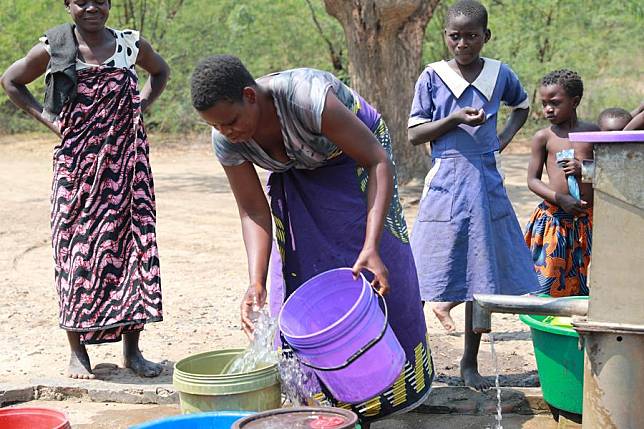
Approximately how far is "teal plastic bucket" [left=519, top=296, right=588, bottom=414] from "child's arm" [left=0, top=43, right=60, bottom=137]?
217 centimetres

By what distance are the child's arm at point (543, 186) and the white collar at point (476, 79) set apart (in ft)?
1.61

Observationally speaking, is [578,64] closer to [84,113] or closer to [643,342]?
[84,113]

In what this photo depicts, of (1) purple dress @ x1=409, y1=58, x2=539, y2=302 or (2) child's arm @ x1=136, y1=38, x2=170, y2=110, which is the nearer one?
(1) purple dress @ x1=409, y1=58, x2=539, y2=302

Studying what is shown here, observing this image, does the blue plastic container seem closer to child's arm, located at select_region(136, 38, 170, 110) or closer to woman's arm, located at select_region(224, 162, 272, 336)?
woman's arm, located at select_region(224, 162, 272, 336)

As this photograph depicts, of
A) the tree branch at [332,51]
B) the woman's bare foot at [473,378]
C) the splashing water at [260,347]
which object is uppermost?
the tree branch at [332,51]

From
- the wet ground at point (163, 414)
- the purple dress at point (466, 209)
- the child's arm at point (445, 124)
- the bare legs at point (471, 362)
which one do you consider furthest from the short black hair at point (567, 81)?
the wet ground at point (163, 414)

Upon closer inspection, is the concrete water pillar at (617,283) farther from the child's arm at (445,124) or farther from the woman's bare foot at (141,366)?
the woman's bare foot at (141,366)

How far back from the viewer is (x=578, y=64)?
1300 centimetres

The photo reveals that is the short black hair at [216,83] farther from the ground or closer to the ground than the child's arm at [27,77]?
closer to the ground

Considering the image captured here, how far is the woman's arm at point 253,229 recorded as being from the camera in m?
3.12

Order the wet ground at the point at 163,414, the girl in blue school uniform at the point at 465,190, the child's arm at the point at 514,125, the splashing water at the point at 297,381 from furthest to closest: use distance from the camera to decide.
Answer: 1. the child's arm at the point at 514,125
2. the girl in blue school uniform at the point at 465,190
3. the wet ground at the point at 163,414
4. the splashing water at the point at 297,381

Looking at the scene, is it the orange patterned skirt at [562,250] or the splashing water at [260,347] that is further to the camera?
the orange patterned skirt at [562,250]

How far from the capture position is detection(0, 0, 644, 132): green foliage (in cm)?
1300

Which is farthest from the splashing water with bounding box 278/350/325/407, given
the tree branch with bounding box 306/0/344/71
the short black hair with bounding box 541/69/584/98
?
the tree branch with bounding box 306/0/344/71
